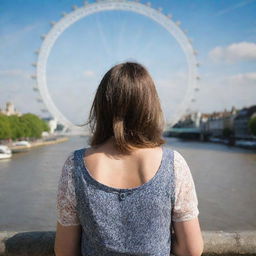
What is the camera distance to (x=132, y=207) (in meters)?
0.80

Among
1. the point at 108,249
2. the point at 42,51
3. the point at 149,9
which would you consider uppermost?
the point at 149,9

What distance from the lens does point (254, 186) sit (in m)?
11.2

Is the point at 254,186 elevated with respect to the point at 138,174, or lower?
lower

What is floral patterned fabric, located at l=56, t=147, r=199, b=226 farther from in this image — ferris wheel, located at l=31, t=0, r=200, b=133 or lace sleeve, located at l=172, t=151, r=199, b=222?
ferris wheel, located at l=31, t=0, r=200, b=133

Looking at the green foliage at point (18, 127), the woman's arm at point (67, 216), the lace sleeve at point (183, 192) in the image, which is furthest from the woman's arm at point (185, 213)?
the green foliage at point (18, 127)

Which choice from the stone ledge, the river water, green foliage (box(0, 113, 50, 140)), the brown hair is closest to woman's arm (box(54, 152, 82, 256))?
the brown hair

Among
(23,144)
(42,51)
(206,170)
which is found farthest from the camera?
(42,51)

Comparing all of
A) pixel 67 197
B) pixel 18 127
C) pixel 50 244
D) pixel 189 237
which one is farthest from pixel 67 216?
pixel 18 127

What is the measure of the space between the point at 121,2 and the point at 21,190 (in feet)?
93.6

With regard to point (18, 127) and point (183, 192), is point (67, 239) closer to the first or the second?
point (183, 192)

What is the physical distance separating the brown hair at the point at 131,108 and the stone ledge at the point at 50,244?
57cm

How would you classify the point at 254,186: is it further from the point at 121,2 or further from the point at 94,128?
the point at 121,2

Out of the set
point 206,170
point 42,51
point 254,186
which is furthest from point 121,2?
point 254,186

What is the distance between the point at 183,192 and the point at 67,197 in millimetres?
235
